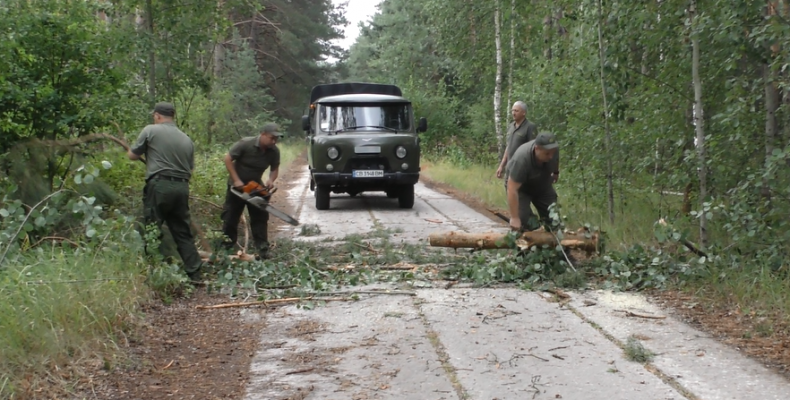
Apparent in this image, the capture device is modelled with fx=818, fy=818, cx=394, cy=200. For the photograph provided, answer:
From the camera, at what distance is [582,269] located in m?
8.63

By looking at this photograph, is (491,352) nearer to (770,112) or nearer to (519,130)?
(770,112)

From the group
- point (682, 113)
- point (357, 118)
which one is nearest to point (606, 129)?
point (682, 113)

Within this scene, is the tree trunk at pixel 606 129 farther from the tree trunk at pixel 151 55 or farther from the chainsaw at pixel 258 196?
the tree trunk at pixel 151 55

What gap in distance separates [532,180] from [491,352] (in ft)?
10.7

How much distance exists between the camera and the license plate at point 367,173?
50.8 ft

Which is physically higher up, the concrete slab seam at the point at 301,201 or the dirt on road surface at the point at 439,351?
the dirt on road surface at the point at 439,351

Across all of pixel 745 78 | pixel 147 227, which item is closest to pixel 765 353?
pixel 745 78

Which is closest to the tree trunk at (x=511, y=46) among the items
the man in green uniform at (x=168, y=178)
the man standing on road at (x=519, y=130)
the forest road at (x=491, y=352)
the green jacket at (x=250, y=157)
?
the man standing on road at (x=519, y=130)

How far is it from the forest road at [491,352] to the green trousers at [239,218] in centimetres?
230

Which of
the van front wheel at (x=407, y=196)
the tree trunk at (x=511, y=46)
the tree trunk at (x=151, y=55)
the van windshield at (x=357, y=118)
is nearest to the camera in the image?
the tree trunk at (x=151, y=55)

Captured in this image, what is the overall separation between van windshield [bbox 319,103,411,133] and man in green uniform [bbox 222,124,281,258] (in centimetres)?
593

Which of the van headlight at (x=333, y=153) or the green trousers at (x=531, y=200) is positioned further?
the van headlight at (x=333, y=153)

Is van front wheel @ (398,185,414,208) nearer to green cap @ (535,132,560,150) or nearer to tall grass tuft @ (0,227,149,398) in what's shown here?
green cap @ (535,132,560,150)

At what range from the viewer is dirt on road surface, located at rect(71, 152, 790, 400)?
498 cm
